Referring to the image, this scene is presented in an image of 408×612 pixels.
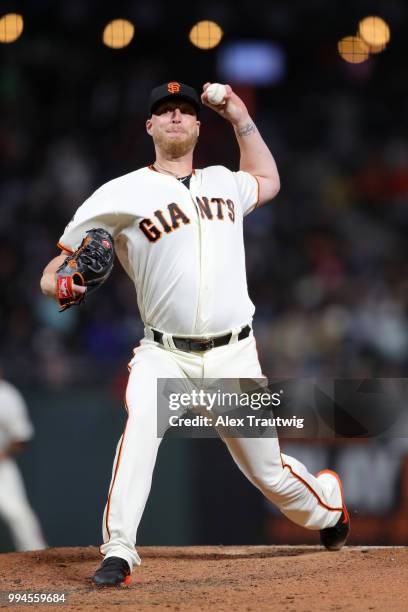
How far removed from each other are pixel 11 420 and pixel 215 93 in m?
4.03

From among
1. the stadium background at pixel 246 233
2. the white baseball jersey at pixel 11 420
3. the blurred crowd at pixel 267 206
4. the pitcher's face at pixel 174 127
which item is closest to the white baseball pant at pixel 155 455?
the pitcher's face at pixel 174 127

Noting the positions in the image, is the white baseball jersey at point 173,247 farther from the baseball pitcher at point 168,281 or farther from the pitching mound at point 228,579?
A: the pitching mound at point 228,579

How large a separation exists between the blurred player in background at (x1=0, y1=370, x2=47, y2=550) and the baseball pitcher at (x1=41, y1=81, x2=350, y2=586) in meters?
3.47

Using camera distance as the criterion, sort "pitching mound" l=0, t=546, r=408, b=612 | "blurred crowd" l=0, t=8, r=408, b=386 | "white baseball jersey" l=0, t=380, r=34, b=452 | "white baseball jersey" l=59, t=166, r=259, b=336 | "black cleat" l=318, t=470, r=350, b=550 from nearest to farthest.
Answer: "pitching mound" l=0, t=546, r=408, b=612 < "white baseball jersey" l=59, t=166, r=259, b=336 < "black cleat" l=318, t=470, r=350, b=550 < "white baseball jersey" l=0, t=380, r=34, b=452 < "blurred crowd" l=0, t=8, r=408, b=386

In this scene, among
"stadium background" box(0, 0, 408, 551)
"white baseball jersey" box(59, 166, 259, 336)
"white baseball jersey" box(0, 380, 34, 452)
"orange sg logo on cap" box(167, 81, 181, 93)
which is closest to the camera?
"white baseball jersey" box(59, 166, 259, 336)

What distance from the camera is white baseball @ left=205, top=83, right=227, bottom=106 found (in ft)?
14.9

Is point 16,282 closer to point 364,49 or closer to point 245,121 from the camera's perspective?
point 364,49

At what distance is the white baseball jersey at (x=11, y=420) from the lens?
7840 millimetres

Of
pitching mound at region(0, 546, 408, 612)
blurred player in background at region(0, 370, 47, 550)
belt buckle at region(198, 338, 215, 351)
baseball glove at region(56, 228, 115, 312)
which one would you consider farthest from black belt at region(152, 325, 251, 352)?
blurred player in background at region(0, 370, 47, 550)

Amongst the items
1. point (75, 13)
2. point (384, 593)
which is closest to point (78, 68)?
point (75, 13)

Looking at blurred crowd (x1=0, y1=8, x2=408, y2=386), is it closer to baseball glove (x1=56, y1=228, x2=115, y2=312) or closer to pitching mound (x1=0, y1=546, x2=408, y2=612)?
pitching mound (x1=0, y1=546, x2=408, y2=612)

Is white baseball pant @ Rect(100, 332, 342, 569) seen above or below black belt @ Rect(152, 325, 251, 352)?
below

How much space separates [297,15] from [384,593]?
10.9 meters

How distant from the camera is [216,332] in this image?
4344 mm
